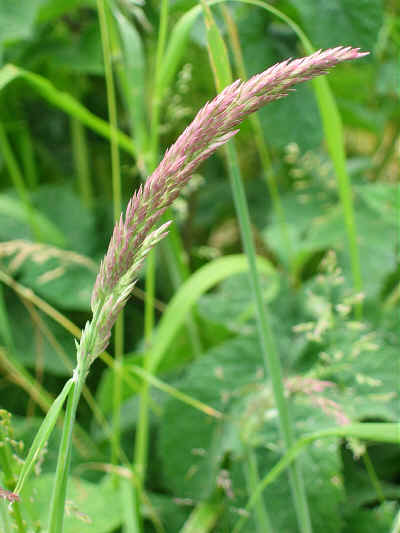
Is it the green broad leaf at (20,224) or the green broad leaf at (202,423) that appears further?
Answer: the green broad leaf at (20,224)

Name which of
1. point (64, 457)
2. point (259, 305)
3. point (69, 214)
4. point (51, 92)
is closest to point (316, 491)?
point (259, 305)

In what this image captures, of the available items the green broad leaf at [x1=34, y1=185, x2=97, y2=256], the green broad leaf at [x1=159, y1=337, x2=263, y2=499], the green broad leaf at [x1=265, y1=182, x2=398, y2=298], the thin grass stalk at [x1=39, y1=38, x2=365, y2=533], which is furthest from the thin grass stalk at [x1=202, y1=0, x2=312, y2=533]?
the green broad leaf at [x1=34, y1=185, x2=97, y2=256]

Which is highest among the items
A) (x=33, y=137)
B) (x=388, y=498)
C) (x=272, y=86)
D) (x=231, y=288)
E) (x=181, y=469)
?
(x=33, y=137)

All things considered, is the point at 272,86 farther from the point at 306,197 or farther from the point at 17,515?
the point at 306,197

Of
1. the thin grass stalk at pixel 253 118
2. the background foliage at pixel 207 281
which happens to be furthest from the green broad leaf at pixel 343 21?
the thin grass stalk at pixel 253 118

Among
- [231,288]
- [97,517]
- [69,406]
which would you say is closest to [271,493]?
[97,517]

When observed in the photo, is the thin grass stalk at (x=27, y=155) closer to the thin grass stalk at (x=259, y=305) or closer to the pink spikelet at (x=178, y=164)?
the thin grass stalk at (x=259, y=305)
